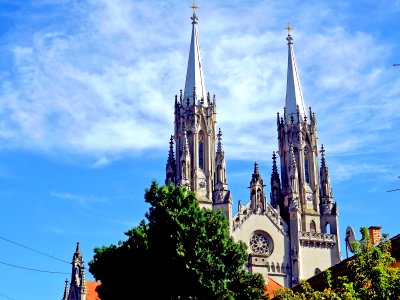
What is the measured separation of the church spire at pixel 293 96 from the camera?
7506 cm

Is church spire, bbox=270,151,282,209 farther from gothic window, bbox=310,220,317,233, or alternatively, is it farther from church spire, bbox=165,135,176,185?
church spire, bbox=165,135,176,185

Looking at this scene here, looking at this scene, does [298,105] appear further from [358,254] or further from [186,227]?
[358,254]

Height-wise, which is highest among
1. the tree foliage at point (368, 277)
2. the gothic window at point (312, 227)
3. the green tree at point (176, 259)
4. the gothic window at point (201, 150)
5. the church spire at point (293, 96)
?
the church spire at point (293, 96)

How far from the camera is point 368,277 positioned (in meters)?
20.8

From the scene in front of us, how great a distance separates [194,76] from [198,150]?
8.70 meters

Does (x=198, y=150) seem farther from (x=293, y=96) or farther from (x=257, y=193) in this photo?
(x=293, y=96)

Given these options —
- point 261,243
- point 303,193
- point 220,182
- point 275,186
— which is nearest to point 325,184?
point 303,193

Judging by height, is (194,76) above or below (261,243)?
above

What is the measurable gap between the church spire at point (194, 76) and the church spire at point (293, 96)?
31.5ft

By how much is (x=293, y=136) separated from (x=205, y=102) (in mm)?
9936

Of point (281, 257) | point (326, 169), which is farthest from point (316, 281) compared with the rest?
point (326, 169)

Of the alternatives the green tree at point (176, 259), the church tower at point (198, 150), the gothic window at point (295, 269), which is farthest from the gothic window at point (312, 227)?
the green tree at point (176, 259)

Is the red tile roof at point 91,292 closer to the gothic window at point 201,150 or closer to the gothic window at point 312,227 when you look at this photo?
the gothic window at point 201,150

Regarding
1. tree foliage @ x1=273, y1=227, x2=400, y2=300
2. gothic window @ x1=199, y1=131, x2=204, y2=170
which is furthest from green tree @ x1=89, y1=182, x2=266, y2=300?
gothic window @ x1=199, y1=131, x2=204, y2=170
